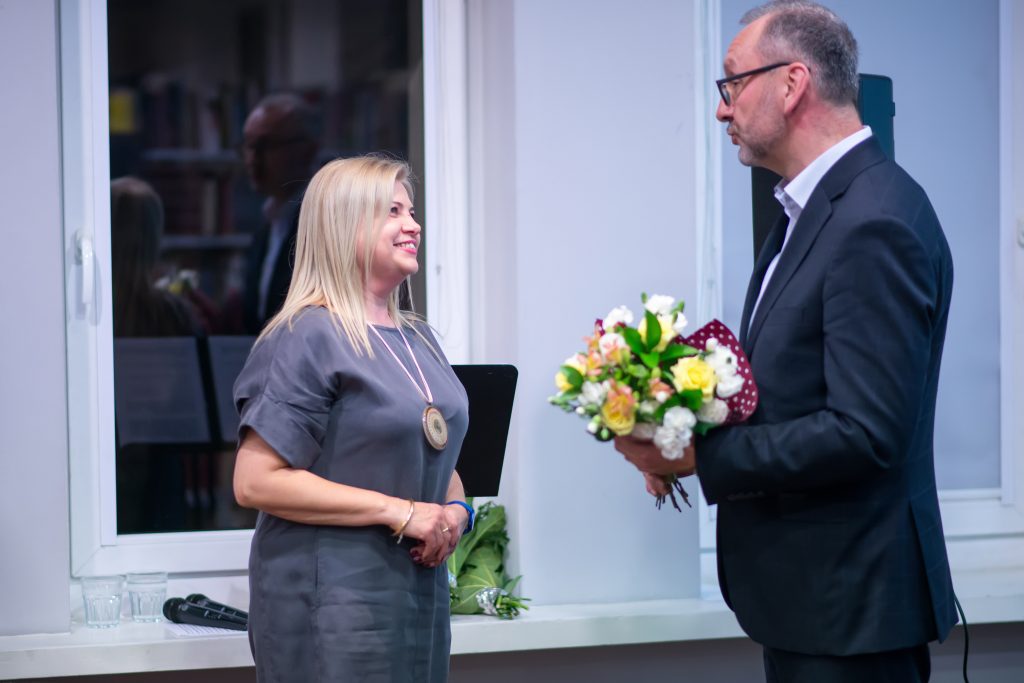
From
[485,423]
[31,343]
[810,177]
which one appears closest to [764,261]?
[810,177]

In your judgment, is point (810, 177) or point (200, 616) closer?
point (810, 177)

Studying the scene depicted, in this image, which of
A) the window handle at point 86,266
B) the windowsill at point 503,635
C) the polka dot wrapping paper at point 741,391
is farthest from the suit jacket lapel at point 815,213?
the window handle at point 86,266

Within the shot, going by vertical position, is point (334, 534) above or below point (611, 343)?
below

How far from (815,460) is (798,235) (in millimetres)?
380

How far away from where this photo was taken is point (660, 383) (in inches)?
68.4

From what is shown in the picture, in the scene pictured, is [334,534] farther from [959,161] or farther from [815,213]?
[959,161]

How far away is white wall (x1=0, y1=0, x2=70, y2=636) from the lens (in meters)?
2.65

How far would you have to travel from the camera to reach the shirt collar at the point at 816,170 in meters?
1.89

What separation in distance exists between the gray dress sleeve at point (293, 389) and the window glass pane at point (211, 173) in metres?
1.15

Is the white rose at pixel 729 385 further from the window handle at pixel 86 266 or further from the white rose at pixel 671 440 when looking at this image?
the window handle at pixel 86 266

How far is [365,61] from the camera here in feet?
10.9

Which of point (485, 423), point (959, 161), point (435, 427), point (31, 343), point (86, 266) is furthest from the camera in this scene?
point (959, 161)

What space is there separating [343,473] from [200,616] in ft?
2.99

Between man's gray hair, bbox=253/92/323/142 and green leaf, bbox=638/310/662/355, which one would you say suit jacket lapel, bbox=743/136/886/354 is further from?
man's gray hair, bbox=253/92/323/142
